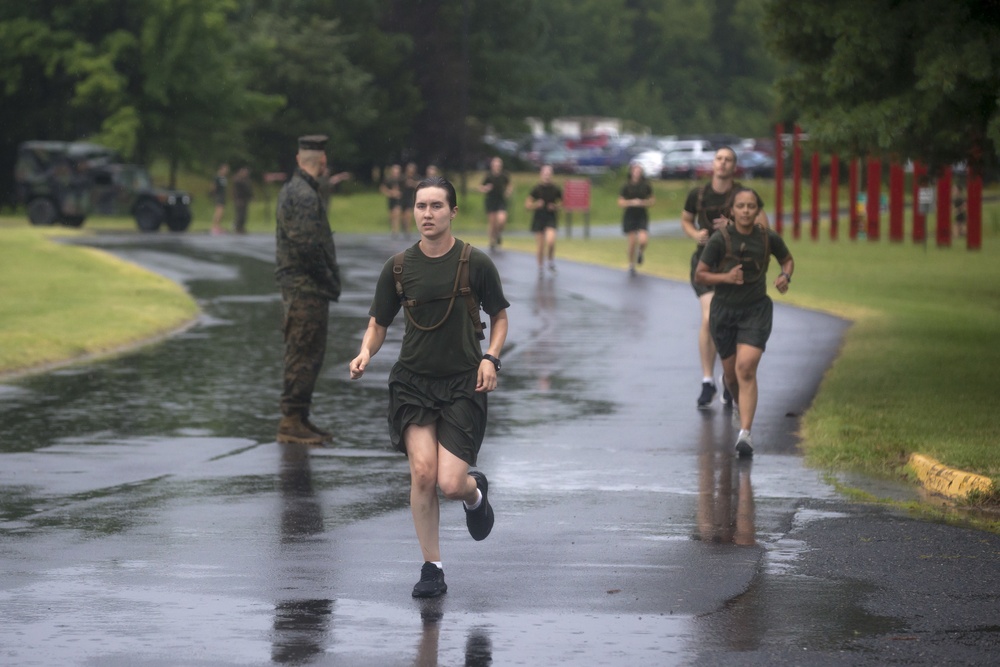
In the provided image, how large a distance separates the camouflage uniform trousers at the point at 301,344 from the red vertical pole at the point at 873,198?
30.5 m

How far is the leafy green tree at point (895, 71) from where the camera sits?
→ 13438 millimetres

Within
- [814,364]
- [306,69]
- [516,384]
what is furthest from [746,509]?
[306,69]

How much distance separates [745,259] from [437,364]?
14.9 feet

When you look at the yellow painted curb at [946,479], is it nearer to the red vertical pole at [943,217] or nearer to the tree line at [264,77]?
the red vertical pole at [943,217]

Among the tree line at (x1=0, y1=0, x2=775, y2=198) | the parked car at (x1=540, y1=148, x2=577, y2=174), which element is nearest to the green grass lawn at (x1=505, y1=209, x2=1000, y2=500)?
the tree line at (x1=0, y1=0, x2=775, y2=198)

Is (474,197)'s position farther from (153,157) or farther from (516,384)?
(516,384)

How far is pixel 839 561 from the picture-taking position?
7.72 meters

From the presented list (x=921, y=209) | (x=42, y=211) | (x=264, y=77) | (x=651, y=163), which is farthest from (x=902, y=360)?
(x=651, y=163)

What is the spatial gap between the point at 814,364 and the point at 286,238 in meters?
6.35

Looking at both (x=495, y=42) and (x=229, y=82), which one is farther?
(x=495, y=42)

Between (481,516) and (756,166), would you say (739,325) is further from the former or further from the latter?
(756,166)

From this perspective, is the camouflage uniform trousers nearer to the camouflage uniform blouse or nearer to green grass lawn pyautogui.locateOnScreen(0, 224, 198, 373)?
the camouflage uniform blouse

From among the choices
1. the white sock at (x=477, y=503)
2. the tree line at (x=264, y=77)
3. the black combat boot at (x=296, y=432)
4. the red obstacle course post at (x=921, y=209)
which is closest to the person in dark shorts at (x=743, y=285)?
the black combat boot at (x=296, y=432)

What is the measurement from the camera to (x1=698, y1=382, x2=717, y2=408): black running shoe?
43.5ft
